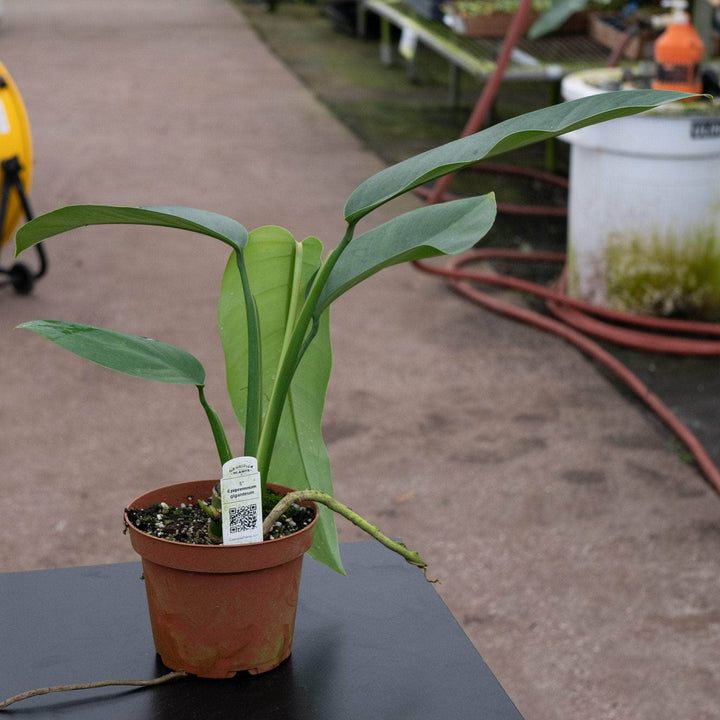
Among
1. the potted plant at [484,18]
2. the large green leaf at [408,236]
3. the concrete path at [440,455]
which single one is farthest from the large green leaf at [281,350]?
the potted plant at [484,18]

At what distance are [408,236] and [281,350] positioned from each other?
0.20m

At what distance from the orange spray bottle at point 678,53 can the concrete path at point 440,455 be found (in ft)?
2.54

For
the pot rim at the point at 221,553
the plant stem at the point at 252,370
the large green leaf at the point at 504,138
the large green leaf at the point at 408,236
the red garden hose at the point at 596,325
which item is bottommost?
the red garden hose at the point at 596,325

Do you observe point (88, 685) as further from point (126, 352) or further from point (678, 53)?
point (678, 53)

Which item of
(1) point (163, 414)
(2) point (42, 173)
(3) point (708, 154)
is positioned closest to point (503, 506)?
(1) point (163, 414)

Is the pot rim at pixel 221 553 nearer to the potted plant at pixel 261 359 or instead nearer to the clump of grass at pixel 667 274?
the potted plant at pixel 261 359

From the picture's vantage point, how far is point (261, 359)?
3.32 ft

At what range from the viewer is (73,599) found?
1.06 metres

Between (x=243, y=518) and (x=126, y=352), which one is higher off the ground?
(x=126, y=352)

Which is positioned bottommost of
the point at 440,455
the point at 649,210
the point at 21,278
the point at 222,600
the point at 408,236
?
the point at 440,455

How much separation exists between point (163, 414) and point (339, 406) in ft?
1.40

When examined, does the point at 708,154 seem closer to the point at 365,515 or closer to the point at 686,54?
the point at 686,54

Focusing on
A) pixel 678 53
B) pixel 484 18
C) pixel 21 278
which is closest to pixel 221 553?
pixel 678 53

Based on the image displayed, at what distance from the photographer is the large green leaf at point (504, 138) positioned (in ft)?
2.64
